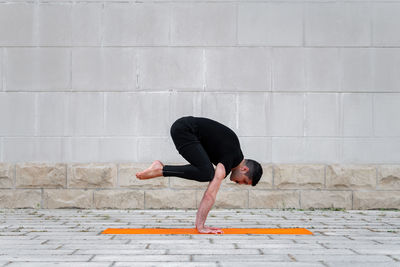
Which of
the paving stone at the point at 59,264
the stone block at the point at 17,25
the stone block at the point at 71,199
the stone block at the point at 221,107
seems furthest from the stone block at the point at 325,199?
the stone block at the point at 17,25

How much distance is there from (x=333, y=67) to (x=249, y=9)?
1.50 metres

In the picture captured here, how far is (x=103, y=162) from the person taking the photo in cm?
706

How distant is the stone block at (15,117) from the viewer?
7.09 metres

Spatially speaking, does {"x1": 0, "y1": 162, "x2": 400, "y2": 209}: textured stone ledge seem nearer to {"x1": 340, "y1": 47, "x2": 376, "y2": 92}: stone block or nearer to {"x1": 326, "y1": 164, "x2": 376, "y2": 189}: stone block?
{"x1": 326, "y1": 164, "x2": 376, "y2": 189}: stone block

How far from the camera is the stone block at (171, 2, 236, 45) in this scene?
7.16 meters

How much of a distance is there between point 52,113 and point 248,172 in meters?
3.59

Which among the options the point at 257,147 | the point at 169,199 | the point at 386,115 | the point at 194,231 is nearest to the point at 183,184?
the point at 169,199

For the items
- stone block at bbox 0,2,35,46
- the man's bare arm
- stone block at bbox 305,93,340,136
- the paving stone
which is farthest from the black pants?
stone block at bbox 0,2,35,46

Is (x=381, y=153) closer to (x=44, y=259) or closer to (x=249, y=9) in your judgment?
(x=249, y=9)

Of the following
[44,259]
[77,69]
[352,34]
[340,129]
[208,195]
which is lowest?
[44,259]

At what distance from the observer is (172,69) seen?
714 cm

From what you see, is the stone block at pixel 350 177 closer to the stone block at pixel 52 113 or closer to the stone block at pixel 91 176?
the stone block at pixel 91 176

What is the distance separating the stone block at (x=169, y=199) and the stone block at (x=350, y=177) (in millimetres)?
1992

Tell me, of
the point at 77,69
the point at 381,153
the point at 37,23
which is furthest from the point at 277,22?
the point at 37,23
